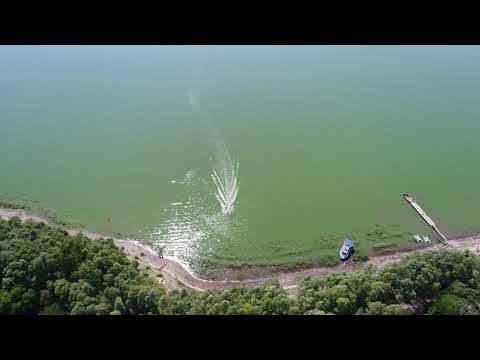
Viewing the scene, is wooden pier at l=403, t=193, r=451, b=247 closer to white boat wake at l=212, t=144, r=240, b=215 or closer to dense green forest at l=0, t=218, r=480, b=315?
dense green forest at l=0, t=218, r=480, b=315

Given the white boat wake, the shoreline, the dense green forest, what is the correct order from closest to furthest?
the dense green forest
the shoreline
the white boat wake

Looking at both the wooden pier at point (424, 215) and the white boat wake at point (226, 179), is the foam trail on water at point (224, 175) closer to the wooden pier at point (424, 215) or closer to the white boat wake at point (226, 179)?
the white boat wake at point (226, 179)

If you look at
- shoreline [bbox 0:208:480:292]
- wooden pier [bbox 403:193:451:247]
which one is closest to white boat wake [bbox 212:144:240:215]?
shoreline [bbox 0:208:480:292]

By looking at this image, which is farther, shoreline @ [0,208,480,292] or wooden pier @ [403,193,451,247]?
wooden pier @ [403,193,451,247]

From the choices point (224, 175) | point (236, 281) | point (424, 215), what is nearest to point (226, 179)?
point (224, 175)

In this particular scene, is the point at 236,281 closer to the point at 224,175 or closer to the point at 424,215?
the point at 224,175

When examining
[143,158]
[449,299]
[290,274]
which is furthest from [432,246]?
[143,158]

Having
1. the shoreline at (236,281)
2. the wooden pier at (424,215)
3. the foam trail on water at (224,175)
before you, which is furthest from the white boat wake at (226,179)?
the wooden pier at (424,215)
